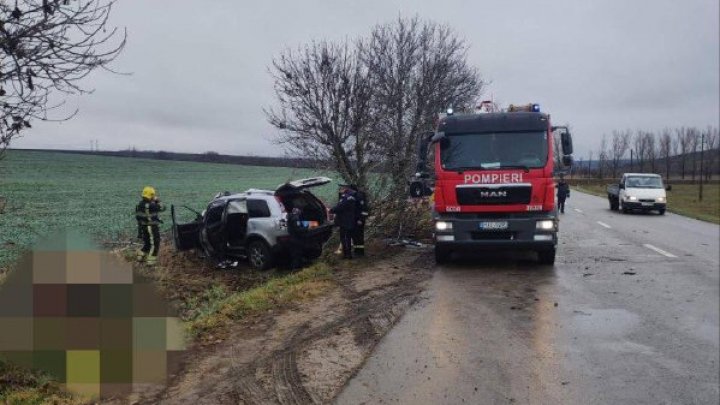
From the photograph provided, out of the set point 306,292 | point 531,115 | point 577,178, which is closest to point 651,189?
point 531,115

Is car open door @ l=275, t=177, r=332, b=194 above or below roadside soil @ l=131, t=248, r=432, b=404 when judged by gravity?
above

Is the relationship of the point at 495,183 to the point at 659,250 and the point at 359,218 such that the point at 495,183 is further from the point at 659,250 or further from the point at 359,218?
the point at 659,250

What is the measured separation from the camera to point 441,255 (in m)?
11.2

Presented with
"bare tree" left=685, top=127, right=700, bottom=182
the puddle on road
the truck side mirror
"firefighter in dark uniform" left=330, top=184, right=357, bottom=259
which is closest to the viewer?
the puddle on road

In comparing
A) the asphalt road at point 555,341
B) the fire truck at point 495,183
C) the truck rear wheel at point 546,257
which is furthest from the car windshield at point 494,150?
the asphalt road at point 555,341

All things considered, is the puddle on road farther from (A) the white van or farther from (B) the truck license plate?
(A) the white van

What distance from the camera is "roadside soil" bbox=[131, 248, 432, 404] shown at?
4633 mm

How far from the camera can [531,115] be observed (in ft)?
34.9

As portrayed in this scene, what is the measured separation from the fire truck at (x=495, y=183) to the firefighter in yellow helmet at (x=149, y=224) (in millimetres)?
7158

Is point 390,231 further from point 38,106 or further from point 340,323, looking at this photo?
point 38,106

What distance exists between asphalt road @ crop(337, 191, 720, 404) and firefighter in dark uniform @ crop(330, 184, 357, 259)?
238 cm

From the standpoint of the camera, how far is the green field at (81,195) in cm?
725

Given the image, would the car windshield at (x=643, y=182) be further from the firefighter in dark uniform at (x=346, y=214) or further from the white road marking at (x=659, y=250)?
the firefighter in dark uniform at (x=346, y=214)

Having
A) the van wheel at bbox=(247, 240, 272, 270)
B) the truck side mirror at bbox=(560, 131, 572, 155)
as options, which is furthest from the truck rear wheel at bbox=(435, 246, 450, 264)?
the van wheel at bbox=(247, 240, 272, 270)
